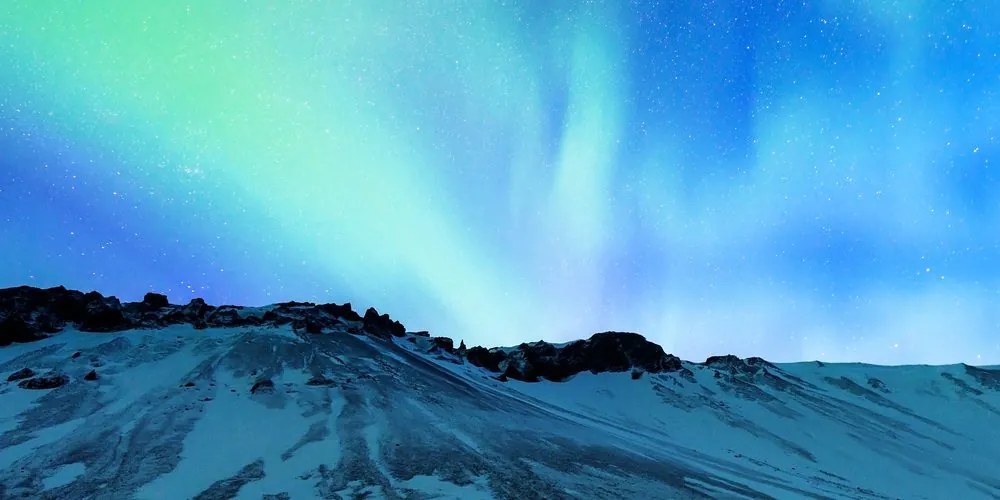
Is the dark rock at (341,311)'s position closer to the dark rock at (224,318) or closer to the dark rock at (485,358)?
the dark rock at (224,318)

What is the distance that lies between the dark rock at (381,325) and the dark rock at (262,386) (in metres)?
30.3

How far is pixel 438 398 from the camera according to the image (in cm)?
5147

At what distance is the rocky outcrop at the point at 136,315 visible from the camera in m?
60.7

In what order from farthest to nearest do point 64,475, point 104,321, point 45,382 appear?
point 104,321, point 45,382, point 64,475

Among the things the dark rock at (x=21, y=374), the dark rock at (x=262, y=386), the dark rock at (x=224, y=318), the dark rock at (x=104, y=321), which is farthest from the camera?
the dark rock at (x=224, y=318)

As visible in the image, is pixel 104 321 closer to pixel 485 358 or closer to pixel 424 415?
pixel 424 415

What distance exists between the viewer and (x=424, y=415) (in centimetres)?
4444

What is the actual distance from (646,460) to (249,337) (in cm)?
4588

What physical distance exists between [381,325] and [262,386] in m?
40.1

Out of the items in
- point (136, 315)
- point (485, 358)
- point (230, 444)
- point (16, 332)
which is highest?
point (485, 358)

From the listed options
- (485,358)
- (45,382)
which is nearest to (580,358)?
(485,358)

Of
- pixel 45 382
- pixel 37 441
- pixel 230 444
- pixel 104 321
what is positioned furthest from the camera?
pixel 104 321

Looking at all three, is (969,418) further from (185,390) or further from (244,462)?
(185,390)

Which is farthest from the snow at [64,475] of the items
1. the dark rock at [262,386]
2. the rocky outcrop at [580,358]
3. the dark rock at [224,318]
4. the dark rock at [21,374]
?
the rocky outcrop at [580,358]
